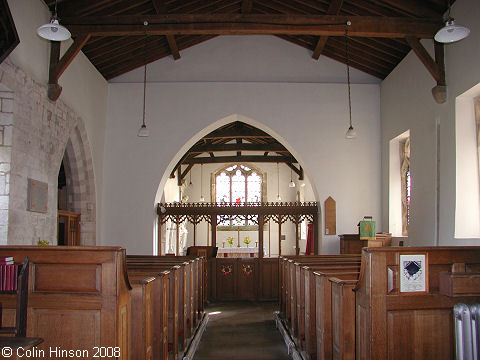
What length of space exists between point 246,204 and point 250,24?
3.91m

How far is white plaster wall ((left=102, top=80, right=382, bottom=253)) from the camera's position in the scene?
938 centimetres

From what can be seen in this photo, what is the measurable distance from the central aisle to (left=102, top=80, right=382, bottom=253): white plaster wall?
6.79ft

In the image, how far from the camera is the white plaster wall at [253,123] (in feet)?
30.8

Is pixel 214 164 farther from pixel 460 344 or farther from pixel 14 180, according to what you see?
pixel 460 344

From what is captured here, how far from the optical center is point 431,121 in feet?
23.4

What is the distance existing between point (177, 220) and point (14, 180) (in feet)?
14.6

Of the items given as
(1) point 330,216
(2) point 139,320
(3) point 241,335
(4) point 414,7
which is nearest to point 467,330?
(2) point 139,320

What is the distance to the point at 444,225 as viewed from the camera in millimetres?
6613

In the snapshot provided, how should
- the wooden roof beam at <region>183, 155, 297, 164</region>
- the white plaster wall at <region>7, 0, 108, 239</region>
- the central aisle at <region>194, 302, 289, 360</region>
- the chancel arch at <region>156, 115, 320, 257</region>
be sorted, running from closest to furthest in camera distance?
the central aisle at <region>194, 302, 289, 360</region>, the white plaster wall at <region>7, 0, 108, 239</region>, the chancel arch at <region>156, 115, 320, 257</region>, the wooden roof beam at <region>183, 155, 297, 164</region>

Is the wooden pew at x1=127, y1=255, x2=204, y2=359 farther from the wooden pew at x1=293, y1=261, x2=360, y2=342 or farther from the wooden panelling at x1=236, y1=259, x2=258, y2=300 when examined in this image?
the wooden panelling at x1=236, y1=259, x2=258, y2=300

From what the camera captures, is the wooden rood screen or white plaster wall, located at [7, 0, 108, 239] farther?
the wooden rood screen

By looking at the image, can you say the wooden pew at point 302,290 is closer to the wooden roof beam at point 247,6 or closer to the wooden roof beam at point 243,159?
the wooden roof beam at point 247,6

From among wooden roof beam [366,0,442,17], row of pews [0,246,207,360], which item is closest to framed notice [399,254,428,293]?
row of pews [0,246,207,360]

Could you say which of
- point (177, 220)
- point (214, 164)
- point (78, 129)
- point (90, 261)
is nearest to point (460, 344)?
point (90, 261)
